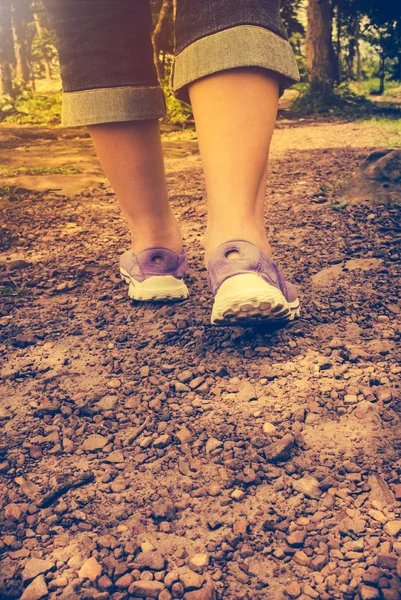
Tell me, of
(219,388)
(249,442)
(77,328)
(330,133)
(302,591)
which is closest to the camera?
(302,591)

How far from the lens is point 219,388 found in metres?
1.71

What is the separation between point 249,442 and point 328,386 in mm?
316

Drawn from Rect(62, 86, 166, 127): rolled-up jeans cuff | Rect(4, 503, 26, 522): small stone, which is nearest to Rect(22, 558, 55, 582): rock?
Rect(4, 503, 26, 522): small stone

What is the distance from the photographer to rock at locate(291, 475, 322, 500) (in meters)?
1.30

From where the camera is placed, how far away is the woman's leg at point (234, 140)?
1610 mm

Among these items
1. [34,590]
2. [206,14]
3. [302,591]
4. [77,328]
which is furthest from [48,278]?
[302,591]

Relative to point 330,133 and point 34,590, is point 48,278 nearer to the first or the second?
point 34,590

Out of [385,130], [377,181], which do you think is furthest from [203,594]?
[385,130]

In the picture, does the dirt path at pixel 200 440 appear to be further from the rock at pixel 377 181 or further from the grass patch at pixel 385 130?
the grass patch at pixel 385 130

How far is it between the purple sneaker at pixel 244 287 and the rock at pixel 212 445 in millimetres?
321

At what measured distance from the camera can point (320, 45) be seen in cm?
1009

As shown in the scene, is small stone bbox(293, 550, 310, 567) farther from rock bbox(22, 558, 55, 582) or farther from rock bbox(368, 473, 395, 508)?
rock bbox(22, 558, 55, 582)

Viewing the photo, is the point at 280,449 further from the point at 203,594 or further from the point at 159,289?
the point at 159,289

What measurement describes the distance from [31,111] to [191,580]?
1042 centimetres
